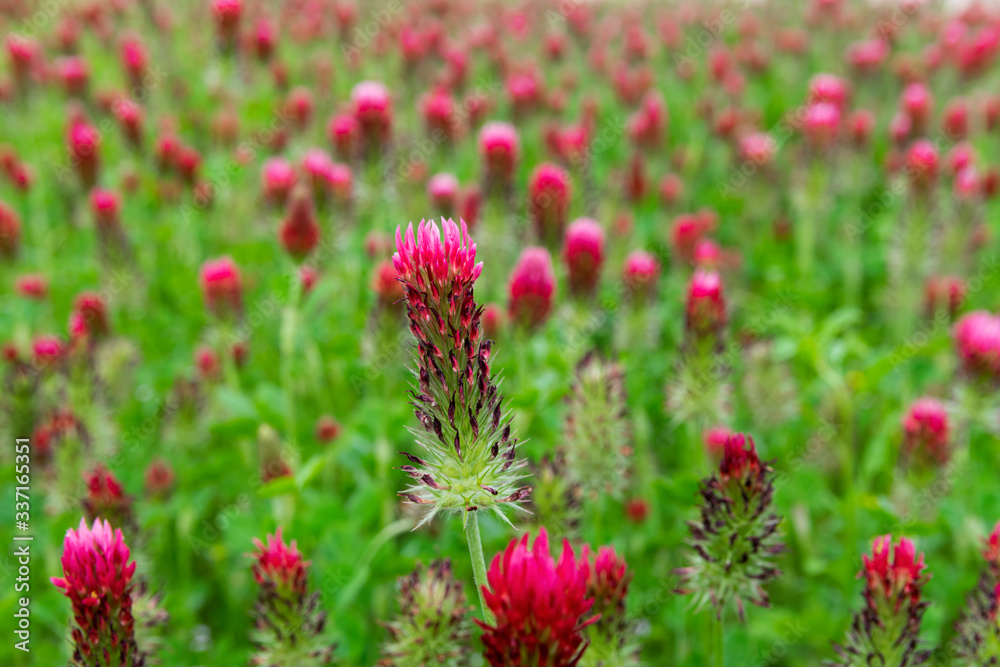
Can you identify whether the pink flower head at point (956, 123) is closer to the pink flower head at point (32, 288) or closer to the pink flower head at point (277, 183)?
the pink flower head at point (277, 183)

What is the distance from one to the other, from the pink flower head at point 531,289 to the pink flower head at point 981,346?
1.52 m

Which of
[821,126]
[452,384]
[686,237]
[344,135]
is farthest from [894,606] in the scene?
[344,135]

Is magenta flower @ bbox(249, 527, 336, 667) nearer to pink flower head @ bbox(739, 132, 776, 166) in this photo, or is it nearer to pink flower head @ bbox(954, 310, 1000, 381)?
pink flower head @ bbox(954, 310, 1000, 381)

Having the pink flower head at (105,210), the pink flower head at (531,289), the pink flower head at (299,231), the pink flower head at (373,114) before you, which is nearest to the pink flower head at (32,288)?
the pink flower head at (105,210)

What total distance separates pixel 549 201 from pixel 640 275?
47 centimetres

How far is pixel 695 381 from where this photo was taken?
2732 millimetres

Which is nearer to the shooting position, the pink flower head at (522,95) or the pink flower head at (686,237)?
the pink flower head at (686,237)

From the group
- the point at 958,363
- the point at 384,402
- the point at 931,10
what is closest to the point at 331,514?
the point at 384,402

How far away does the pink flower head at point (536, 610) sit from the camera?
1286mm

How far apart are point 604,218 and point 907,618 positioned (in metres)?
3.42

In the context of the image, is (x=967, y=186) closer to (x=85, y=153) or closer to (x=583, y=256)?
(x=583, y=256)

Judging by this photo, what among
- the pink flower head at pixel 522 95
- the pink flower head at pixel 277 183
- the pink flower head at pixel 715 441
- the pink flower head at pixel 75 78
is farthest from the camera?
the pink flower head at pixel 75 78

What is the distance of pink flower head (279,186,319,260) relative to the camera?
10.7 feet

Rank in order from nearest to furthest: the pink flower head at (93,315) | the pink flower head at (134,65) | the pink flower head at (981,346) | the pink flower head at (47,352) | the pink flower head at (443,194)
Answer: the pink flower head at (981,346), the pink flower head at (47,352), the pink flower head at (93,315), the pink flower head at (443,194), the pink flower head at (134,65)
